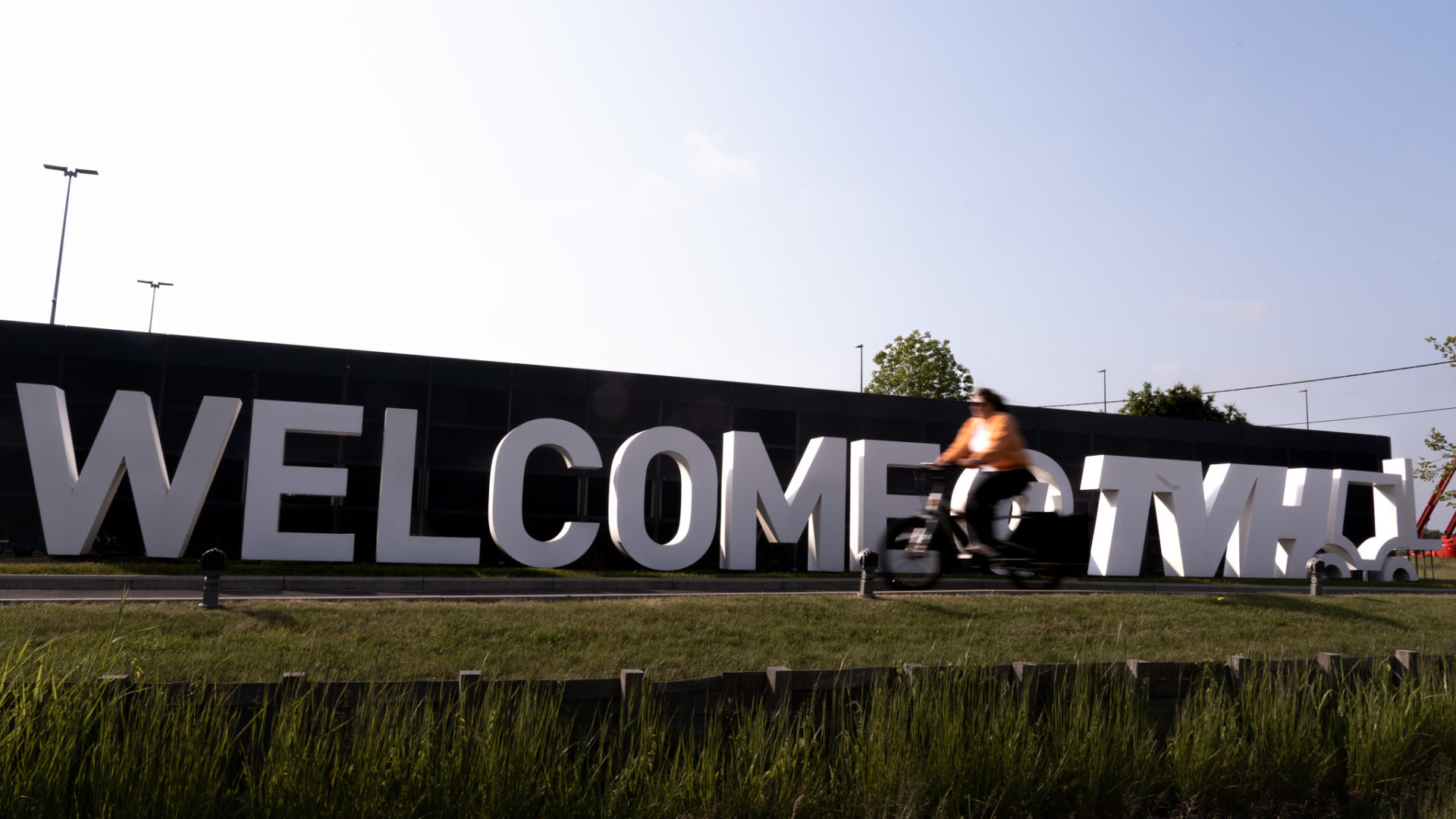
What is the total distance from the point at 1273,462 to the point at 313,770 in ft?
124

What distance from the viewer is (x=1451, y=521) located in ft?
179

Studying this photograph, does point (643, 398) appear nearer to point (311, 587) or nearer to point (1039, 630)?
point (311, 587)

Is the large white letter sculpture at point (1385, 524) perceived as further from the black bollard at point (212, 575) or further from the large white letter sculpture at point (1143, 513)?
the black bollard at point (212, 575)

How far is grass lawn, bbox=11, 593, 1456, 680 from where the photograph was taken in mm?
10547

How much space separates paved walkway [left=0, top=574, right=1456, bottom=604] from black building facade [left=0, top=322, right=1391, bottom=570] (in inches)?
173

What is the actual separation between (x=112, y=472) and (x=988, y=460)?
19010 millimetres

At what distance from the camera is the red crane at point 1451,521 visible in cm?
3383

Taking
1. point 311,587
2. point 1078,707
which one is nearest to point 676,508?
point 311,587

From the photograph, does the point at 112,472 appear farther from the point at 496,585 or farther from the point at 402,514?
the point at 496,585

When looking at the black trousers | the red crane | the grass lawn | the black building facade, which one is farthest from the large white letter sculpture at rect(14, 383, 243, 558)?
the red crane

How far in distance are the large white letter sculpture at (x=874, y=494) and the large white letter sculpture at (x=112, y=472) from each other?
47.6ft

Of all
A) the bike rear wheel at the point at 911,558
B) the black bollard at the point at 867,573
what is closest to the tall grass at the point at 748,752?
the bike rear wheel at the point at 911,558

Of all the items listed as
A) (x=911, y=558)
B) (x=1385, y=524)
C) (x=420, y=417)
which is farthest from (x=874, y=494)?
(x=1385, y=524)

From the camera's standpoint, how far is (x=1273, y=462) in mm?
36188
